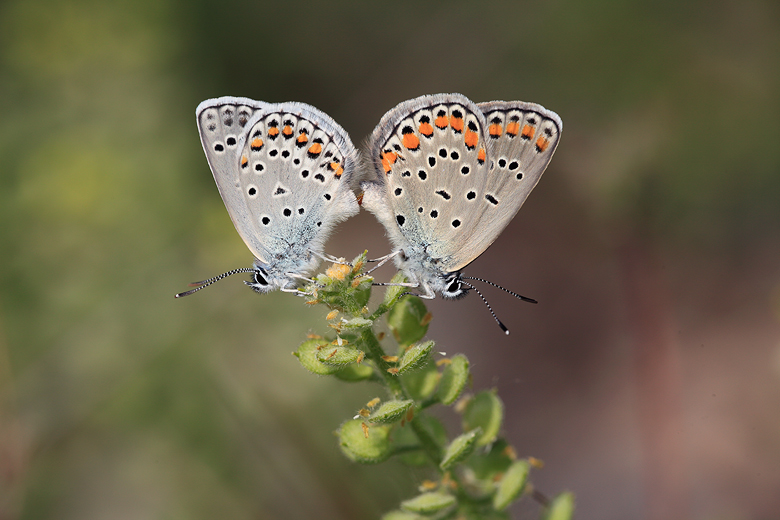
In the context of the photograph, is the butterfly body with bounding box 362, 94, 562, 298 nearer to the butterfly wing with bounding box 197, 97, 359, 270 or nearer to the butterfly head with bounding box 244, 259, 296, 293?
the butterfly wing with bounding box 197, 97, 359, 270

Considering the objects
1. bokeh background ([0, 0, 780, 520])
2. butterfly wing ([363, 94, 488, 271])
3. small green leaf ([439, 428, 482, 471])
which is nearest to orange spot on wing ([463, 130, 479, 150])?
butterfly wing ([363, 94, 488, 271])

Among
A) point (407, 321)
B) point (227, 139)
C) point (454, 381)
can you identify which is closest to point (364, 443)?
point (454, 381)

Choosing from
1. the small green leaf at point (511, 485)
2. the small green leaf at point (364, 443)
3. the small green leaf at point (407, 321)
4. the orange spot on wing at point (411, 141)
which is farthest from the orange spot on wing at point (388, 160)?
the small green leaf at point (511, 485)

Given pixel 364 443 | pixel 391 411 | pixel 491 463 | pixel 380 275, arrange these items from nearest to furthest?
pixel 391 411, pixel 364 443, pixel 491 463, pixel 380 275

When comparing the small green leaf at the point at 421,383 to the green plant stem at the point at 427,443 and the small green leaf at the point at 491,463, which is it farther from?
the small green leaf at the point at 491,463

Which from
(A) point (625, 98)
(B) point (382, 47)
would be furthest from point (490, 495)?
(B) point (382, 47)

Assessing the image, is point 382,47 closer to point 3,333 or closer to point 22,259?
point 22,259

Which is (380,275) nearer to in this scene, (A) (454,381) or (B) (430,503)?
(A) (454,381)
